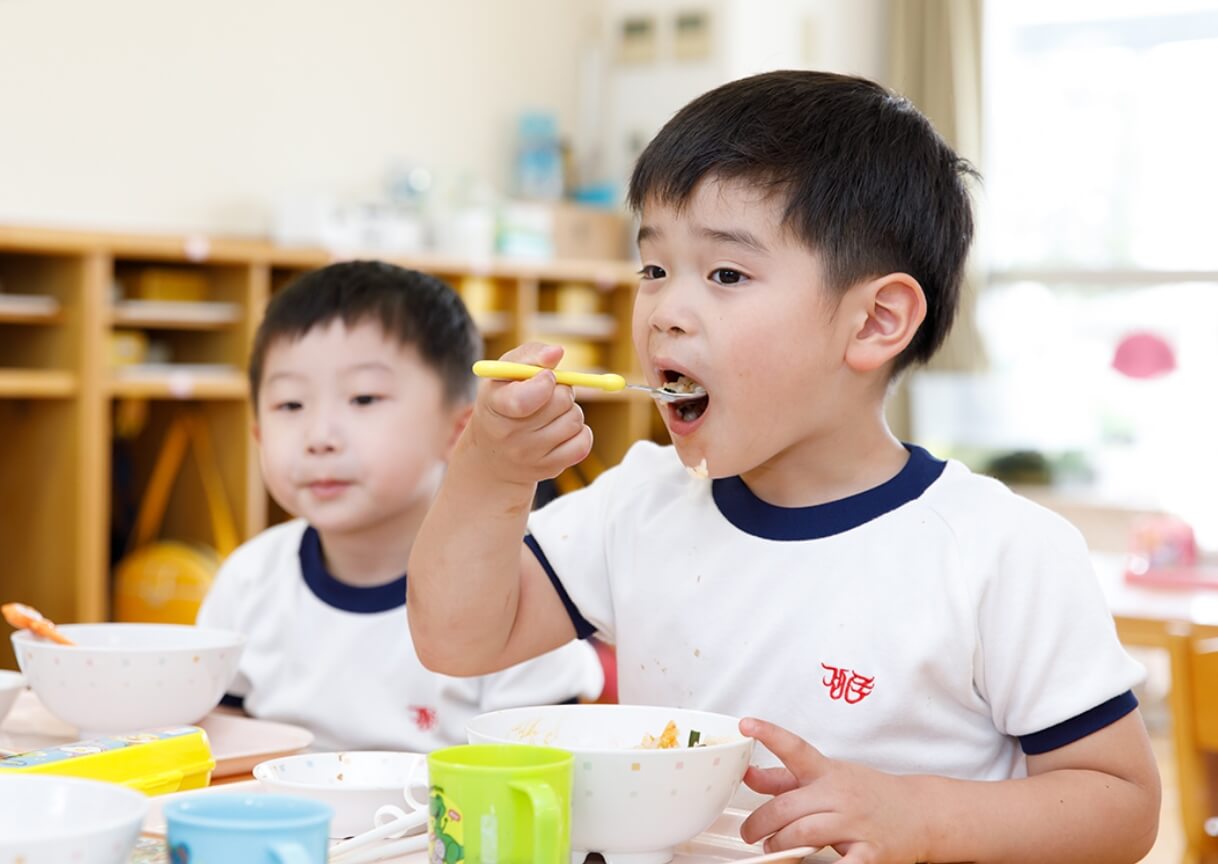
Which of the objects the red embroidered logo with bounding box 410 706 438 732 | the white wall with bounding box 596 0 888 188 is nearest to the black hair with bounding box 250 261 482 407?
the red embroidered logo with bounding box 410 706 438 732

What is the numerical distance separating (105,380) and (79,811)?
9.15 feet

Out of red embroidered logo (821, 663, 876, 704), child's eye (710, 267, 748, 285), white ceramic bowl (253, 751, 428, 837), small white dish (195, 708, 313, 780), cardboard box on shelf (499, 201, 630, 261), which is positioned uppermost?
cardboard box on shelf (499, 201, 630, 261)

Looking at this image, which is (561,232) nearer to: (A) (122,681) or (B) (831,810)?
(A) (122,681)

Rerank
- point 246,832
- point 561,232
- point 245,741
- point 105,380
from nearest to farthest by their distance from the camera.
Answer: point 246,832
point 245,741
point 105,380
point 561,232

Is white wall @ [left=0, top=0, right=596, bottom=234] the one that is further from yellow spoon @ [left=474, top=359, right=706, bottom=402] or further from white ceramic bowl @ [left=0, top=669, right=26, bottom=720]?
yellow spoon @ [left=474, top=359, right=706, bottom=402]

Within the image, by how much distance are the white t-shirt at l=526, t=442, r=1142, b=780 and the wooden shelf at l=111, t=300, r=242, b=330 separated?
8.20 ft

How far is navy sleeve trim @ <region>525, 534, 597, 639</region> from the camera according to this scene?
1241 mm

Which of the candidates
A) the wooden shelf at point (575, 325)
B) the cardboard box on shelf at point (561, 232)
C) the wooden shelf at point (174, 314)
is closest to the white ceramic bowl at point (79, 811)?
the wooden shelf at point (174, 314)

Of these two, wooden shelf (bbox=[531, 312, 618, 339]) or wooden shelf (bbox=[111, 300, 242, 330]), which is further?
wooden shelf (bbox=[531, 312, 618, 339])

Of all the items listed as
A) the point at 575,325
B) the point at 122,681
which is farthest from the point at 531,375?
the point at 575,325

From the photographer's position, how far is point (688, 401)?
1119mm

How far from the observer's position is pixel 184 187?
13.3 feet

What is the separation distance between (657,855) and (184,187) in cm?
353

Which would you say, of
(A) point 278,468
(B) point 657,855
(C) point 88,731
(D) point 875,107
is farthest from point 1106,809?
(A) point 278,468
